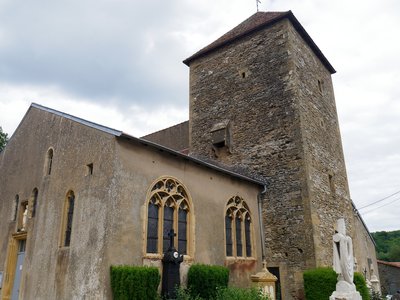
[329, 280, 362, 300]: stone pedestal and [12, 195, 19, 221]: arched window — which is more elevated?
[12, 195, 19, 221]: arched window

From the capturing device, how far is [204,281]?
935cm

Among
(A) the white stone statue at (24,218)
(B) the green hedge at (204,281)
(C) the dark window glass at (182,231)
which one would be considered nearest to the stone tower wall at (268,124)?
(B) the green hedge at (204,281)

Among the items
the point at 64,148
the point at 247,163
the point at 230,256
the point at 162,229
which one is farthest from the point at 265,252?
the point at 64,148

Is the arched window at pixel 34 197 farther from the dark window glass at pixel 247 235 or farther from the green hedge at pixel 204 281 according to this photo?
the dark window glass at pixel 247 235

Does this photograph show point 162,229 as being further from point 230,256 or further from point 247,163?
point 247,163

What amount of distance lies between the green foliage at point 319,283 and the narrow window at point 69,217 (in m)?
7.24

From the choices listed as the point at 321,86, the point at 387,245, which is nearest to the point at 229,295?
the point at 321,86

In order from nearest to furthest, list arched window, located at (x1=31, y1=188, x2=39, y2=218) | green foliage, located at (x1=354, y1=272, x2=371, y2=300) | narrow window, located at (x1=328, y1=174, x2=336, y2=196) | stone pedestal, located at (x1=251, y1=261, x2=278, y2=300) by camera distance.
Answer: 1. green foliage, located at (x1=354, y1=272, x2=371, y2=300)
2. stone pedestal, located at (x1=251, y1=261, x2=278, y2=300)
3. arched window, located at (x1=31, y1=188, x2=39, y2=218)
4. narrow window, located at (x1=328, y1=174, x2=336, y2=196)

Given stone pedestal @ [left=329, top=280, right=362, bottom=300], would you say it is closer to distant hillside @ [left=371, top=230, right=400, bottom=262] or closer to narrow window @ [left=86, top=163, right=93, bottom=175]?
narrow window @ [left=86, top=163, right=93, bottom=175]

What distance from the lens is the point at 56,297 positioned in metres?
8.96

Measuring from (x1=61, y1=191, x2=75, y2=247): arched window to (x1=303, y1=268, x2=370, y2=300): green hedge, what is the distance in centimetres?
724

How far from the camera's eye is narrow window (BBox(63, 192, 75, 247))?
9568 millimetres

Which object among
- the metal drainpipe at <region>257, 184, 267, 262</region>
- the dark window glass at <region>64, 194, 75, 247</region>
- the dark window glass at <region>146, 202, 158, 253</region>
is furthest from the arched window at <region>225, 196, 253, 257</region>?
the dark window glass at <region>64, 194, 75, 247</region>

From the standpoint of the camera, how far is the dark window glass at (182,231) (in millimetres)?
10018
